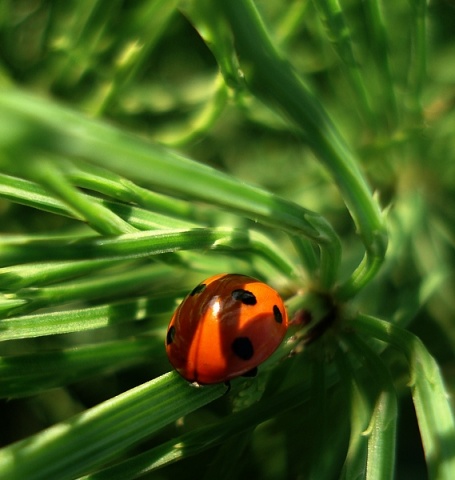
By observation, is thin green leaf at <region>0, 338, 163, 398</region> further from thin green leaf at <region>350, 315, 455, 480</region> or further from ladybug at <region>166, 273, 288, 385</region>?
thin green leaf at <region>350, 315, 455, 480</region>

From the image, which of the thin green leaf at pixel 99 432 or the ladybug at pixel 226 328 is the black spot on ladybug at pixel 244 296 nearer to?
the ladybug at pixel 226 328

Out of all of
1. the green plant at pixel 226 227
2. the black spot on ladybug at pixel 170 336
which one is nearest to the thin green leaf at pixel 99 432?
the green plant at pixel 226 227

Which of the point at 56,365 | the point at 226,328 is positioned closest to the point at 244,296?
the point at 226,328

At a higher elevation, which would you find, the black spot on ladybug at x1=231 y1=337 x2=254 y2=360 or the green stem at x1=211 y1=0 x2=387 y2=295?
the green stem at x1=211 y1=0 x2=387 y2=295

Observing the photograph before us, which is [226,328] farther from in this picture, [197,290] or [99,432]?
[99,432]

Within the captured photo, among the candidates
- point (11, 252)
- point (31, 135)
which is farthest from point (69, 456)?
point (31, 135)

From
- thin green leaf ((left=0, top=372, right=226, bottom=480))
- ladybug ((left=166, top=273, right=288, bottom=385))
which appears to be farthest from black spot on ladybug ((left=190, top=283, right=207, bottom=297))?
thin green leaf ((left=0, top=372, right=226, bottom=480))

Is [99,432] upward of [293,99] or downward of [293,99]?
downward
